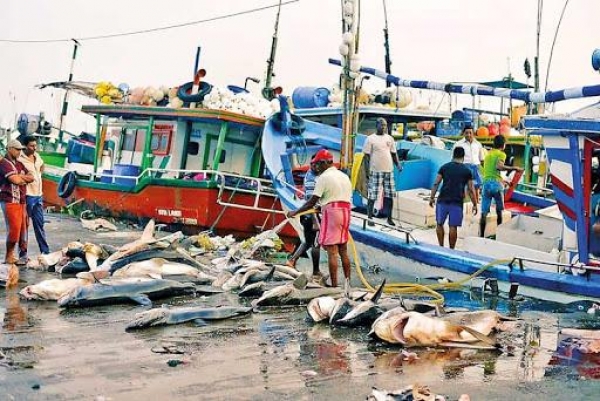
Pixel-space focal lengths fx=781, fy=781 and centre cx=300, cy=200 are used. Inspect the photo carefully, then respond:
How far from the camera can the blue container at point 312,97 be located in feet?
58.8

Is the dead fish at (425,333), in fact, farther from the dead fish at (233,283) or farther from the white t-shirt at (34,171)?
the white t-shirt at (34,171)

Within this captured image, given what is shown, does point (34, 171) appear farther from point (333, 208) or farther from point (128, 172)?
point (128, 172)

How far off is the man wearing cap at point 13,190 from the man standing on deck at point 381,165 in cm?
539

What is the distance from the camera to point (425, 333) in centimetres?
707

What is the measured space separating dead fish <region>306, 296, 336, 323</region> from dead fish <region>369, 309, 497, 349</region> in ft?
3.04

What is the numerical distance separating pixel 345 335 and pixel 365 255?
15.6ft

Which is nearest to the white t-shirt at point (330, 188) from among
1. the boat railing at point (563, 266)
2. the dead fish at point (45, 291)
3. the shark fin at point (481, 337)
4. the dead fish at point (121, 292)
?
the dead fish at point (121, 292)

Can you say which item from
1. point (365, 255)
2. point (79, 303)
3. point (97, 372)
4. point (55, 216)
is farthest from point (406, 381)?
point (55, 216)

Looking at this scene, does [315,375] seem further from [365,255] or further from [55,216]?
[55,216]

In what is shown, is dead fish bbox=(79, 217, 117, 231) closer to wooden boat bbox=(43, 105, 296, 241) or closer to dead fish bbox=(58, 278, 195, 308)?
wooden boat bbox=(43, 105, 296, 241)

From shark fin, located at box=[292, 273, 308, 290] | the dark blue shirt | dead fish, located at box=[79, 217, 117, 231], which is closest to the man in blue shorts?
the dark blue shirt

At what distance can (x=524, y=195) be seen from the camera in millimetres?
14859

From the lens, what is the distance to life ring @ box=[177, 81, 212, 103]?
1777 centimetres

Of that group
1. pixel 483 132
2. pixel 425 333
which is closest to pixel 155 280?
pixel 425 333
